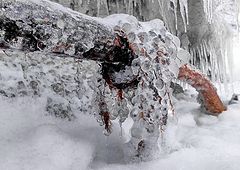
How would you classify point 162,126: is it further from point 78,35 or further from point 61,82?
point 61,82

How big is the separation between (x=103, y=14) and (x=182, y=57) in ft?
3.54

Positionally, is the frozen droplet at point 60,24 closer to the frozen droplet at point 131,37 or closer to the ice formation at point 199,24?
the frozen droplet at point 131,37

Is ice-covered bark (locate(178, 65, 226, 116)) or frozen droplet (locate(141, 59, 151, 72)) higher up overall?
frozen droplet (locate(141, 59, 151, 72))

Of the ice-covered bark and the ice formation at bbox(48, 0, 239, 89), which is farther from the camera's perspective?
→ the ice formation at bbox(48, 0, 239, 89)

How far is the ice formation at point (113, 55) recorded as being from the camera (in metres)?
1.47

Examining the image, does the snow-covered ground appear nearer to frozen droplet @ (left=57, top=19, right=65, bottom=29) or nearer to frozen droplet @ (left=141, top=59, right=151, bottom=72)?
frozen droplet @ (left=141, top=59, right=151, bottom=72)

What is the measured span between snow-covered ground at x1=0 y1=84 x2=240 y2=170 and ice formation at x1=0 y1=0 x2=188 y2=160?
9 centimetres

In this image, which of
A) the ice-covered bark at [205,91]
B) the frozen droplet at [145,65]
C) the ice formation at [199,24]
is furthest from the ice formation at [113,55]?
the ice formation at [199,24]

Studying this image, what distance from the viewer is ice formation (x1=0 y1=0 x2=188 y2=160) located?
4.81ft

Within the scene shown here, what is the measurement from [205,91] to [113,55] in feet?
A: 3.28

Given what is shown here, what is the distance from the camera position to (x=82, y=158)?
1.75 meters

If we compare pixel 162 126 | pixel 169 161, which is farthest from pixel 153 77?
pixel 169 161

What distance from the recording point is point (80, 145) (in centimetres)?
183

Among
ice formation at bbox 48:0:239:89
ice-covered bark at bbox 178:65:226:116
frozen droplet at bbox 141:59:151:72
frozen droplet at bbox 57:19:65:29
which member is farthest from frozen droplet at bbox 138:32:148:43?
ice formation at bbox 48:0:239:89
